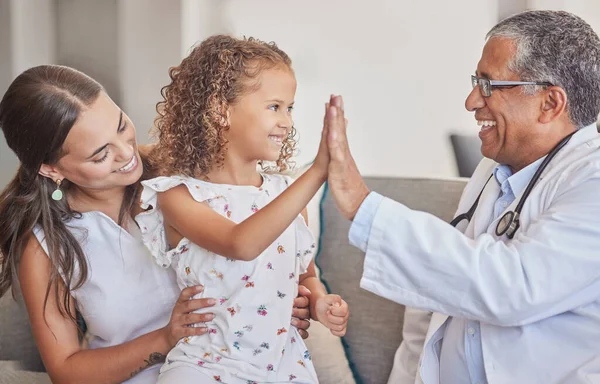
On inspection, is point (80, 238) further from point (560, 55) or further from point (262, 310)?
point (560, 55)

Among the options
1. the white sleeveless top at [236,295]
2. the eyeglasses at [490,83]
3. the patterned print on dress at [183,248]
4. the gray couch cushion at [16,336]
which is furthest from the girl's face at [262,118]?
the gray couch cushion at [16,336]

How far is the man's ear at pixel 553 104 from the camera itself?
A: 5.96 ft

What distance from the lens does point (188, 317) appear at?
1.85 meters

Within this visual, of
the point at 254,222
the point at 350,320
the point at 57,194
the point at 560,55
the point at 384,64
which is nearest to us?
the point at 254,222

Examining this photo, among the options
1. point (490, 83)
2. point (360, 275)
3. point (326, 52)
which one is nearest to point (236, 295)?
point (360, 275)

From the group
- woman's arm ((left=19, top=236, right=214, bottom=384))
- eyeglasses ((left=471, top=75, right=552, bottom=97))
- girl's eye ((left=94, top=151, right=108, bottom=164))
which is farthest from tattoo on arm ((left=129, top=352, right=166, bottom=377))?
eyeglasses ((left=471, top=75, right=552, bottom=97))

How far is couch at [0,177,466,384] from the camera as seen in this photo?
2.31 metres

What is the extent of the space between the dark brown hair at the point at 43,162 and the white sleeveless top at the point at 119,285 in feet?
0.12

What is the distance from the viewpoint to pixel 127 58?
3656mm

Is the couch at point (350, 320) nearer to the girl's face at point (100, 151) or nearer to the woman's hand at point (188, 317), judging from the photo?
the woman's hand at point (188, 317)

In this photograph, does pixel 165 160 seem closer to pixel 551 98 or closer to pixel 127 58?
pixel 551 98

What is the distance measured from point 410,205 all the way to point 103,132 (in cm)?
99

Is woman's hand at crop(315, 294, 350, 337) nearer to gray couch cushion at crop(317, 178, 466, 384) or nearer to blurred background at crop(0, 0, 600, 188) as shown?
gray couch cushion at crop(317, 178, 466, 384)

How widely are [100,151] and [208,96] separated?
1.03ft
